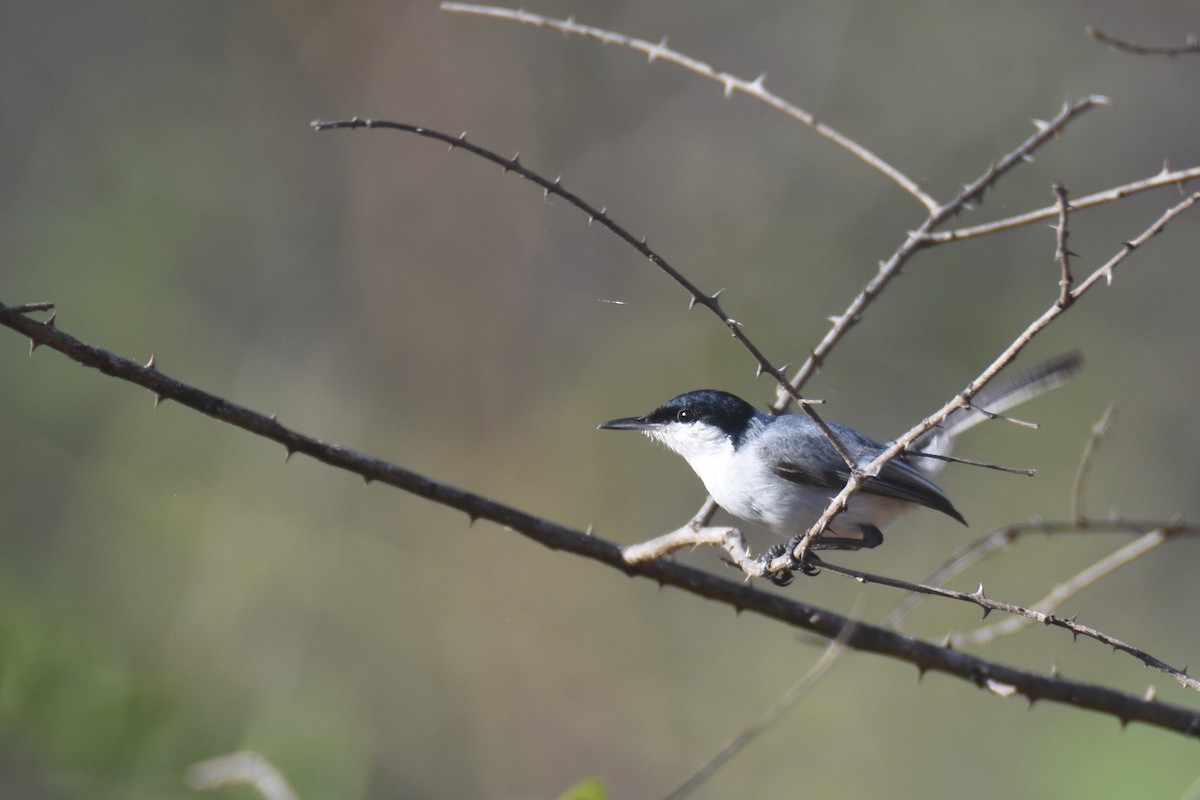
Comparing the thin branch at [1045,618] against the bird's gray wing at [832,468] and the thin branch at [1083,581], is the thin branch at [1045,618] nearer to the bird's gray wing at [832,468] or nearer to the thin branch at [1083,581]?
the thin branch at [1083,581]

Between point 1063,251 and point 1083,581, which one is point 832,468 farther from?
point 1063,251

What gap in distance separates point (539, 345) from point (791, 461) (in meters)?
4.53

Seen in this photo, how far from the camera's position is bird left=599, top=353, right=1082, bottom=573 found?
3.14 metres

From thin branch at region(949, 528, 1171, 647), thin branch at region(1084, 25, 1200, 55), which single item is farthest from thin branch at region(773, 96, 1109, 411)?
thin branch at region(949, 528, 1171, 647)

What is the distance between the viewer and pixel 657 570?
7.95 ft

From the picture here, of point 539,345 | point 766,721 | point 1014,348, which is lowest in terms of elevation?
point 766,721

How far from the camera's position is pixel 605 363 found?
7.54m

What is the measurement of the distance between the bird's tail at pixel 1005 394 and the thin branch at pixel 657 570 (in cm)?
67

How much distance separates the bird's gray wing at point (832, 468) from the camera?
10.7 ft

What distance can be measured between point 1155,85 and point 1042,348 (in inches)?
91.1

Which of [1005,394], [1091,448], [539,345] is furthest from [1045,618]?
[539,345]

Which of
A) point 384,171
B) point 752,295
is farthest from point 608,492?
point 384,171

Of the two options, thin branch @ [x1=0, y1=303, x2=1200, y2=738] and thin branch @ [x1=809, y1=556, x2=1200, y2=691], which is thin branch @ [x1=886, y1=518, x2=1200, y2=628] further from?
thin branch @ [x1=809, y1=556, x2=1200, y2=691]

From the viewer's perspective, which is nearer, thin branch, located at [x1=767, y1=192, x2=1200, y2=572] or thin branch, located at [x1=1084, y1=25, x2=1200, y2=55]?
thin branch, located at [x1=767, y1=192, x2=1200, y2=572]
